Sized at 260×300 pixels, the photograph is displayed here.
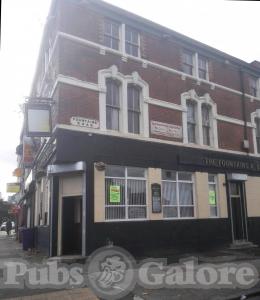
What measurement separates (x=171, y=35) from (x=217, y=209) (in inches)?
330

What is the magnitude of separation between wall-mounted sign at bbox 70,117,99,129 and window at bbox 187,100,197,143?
5.24m

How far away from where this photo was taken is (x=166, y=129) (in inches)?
661

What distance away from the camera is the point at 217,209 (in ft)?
59.3

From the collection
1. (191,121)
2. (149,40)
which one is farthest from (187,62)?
(191,121)

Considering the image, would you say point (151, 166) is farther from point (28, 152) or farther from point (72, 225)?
point (28, 152)

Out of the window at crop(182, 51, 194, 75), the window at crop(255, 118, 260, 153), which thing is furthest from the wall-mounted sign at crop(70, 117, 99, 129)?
the window at crop(255, 118, 260, 153)

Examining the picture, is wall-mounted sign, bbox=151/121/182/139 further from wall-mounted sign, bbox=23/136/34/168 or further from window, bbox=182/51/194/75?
wall-mounted sign, bbox=23/136/34/168

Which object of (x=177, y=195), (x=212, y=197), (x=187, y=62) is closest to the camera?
(x=177, y=195)

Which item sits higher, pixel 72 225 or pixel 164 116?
pixel 164 116

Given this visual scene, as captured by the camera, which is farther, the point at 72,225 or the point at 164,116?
the point at 164,116

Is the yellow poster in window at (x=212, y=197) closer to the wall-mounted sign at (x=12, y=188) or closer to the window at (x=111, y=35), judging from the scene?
the window at (x=111, y=35)

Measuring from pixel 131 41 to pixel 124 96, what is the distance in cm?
271

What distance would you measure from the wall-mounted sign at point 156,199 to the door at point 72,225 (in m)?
2.97

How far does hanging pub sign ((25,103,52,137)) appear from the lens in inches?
575
